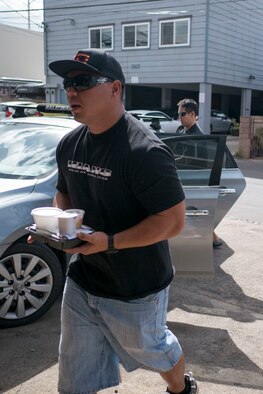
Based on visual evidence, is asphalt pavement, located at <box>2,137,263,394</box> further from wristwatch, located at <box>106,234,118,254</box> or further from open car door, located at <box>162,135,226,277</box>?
wristwatch, located at <box>106,234,118,254</box>

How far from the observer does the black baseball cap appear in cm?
203

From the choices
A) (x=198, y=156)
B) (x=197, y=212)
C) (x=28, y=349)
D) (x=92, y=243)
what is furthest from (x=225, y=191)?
(x=92, y=243)

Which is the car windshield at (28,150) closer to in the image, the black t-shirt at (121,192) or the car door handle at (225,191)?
the car door handle at (225,191)

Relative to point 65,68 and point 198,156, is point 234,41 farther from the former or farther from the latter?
point 65,68

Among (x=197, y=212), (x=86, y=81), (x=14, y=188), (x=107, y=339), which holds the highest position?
(x=86, y=81)

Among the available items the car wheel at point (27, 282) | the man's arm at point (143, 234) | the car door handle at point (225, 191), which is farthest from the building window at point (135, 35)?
the man's arm at point (143, 234)

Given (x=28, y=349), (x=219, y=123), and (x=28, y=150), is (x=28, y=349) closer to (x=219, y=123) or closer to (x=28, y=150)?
(x=28, y=150)

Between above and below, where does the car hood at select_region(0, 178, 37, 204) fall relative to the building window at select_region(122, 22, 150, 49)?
below

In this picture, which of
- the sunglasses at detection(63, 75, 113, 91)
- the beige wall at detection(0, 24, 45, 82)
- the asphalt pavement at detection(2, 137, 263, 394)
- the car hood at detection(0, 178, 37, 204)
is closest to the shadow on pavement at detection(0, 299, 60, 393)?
the asphalt pavement at detection(2, 137, 263, 394)

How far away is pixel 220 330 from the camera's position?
3.79 metres

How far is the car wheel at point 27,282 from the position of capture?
11.9ft

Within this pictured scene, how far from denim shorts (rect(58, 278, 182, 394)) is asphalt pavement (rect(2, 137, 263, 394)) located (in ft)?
2.27

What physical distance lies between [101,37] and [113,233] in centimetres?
2258

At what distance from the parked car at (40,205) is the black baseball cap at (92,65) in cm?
171
